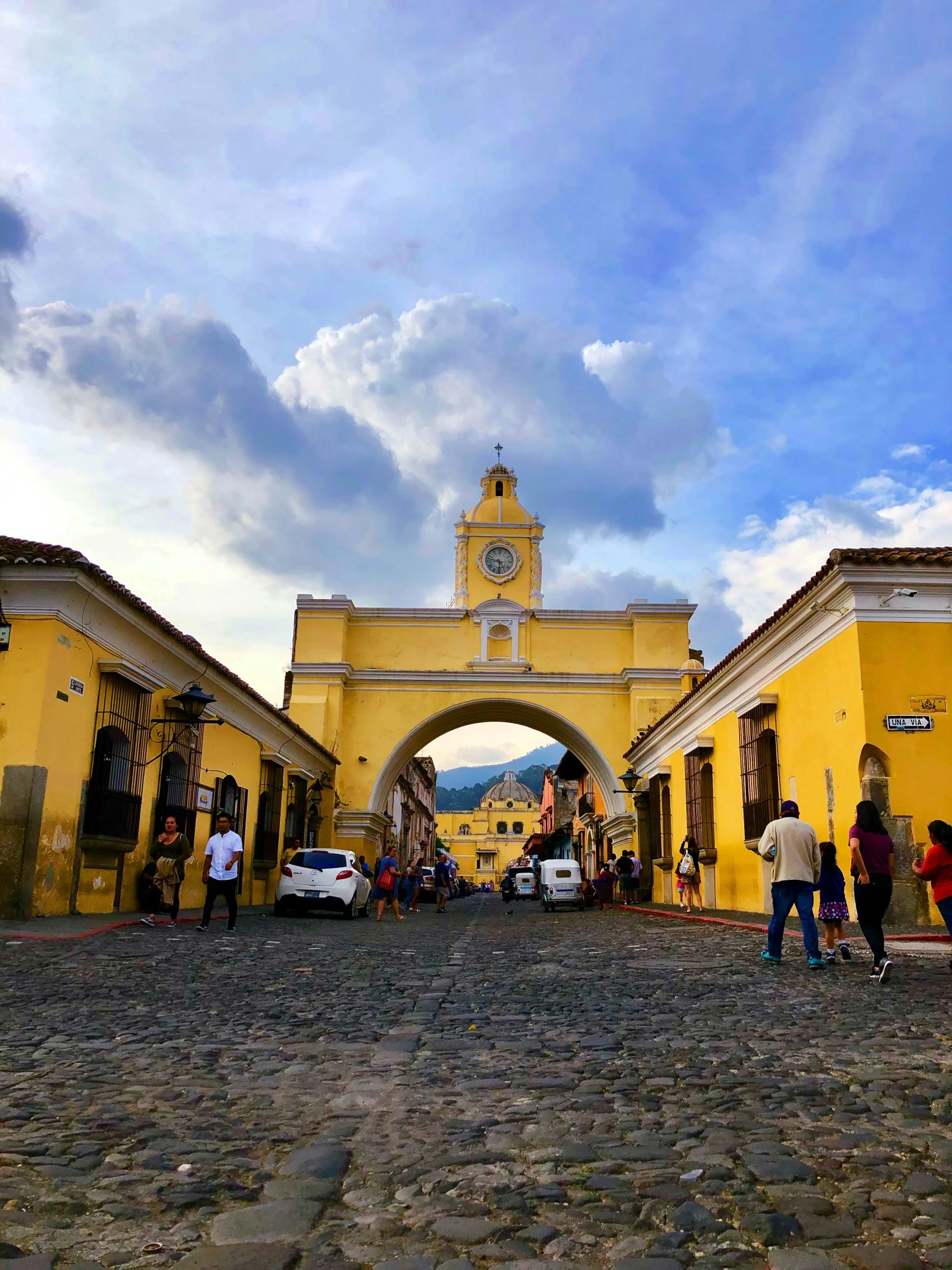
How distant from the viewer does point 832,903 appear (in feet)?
28.8

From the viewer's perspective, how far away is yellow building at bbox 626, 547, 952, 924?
11930mm

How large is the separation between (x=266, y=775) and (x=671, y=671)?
13099 millimetres

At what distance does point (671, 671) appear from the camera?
99.3 feet

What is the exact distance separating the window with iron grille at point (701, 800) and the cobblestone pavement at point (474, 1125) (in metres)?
13.8

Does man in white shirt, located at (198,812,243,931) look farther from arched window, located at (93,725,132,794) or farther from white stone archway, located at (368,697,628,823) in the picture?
white stone archway, located at (368,697,628,823)

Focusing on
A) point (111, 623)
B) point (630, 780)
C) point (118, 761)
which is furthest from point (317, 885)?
point (630, 780)

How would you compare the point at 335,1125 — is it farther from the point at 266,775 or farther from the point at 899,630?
the point at 266,775

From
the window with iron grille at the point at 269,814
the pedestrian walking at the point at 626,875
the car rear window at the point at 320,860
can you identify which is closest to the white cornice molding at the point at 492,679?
the pedestrian walking at the point at 626,875

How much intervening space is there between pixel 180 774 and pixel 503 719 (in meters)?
18.1

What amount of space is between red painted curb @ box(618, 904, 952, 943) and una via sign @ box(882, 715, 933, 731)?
8.83 feet

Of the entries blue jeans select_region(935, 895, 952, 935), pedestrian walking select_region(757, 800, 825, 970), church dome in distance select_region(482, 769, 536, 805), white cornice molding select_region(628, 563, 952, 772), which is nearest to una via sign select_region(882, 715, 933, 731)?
white cornice molding select_region(628, 563, 952, 772)

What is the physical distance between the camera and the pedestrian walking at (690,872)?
18797 millimetres

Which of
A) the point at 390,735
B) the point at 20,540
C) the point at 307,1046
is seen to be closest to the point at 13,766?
the point at 20,540

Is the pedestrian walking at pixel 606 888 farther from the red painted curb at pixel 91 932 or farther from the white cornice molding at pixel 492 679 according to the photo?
the red painted curb at pixel 91 932
